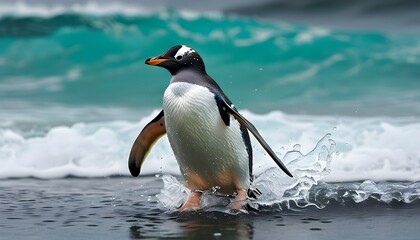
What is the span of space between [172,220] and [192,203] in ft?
1.00

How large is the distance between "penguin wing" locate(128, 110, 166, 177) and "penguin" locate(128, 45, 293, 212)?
0.15 metres

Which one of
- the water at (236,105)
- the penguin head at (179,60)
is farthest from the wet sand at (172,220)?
the penguin head at (179,60)

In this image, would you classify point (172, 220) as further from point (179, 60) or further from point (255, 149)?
point (255, 149)

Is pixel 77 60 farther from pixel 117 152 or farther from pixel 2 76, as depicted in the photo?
pixel 117 152

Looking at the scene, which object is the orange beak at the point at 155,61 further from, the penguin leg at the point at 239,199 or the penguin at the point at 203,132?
the penguin leg at the point at 239,199

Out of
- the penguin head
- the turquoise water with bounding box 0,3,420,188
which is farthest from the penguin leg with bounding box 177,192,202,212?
the turquoise water with bounding box 0,3,420,188

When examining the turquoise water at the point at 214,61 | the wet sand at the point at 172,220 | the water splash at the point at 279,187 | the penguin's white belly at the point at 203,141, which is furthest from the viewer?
the turquoise water at the point at 214,61

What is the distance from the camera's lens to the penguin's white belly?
5.09m

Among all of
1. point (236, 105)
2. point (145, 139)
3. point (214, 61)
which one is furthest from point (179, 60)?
point (214, 61)

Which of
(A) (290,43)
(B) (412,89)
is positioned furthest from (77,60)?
(B) (412,89)

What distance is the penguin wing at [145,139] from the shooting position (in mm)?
5617

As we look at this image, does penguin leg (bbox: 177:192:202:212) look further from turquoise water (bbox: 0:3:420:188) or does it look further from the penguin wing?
turquoise water (bbox: 0:3:420:188)

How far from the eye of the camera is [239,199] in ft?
17.4

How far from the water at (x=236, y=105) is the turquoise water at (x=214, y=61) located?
37 mm
